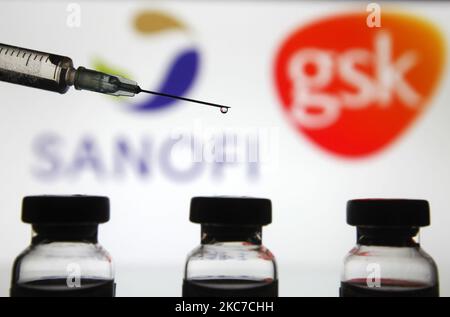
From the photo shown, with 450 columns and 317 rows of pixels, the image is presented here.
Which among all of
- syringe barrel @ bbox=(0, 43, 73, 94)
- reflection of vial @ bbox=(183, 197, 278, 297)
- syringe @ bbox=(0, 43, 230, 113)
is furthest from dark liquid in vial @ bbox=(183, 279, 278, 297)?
syringe barrel @ bbox=(0, 43, 73, 94)

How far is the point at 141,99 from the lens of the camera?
954mm

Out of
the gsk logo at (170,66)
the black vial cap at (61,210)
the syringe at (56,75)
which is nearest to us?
the black vial cap at (61,210)

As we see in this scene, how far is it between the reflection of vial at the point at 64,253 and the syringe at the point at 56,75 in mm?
245

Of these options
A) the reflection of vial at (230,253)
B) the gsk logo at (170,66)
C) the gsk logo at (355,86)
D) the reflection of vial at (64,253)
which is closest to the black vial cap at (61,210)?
the reflection of vial at (64,253)

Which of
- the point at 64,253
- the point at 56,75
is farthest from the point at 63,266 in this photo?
the point at 56,75

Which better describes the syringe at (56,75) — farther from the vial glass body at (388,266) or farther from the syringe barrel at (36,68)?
the vial glass body at (388,266)

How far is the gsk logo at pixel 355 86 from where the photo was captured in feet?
3.19

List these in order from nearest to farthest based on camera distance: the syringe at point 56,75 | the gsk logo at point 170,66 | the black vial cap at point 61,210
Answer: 1. the black vial cap at point 61,210
2. the syringe at point 56,75
3. the gsk logo at point 170,66

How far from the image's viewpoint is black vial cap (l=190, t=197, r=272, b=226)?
20.8 inches

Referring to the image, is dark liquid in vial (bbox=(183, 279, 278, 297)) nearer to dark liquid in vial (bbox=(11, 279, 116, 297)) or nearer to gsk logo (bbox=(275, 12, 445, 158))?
dark liquid in vial (bbox=(11, 279, 116, 297))

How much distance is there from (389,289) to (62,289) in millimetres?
412

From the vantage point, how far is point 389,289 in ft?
1.82

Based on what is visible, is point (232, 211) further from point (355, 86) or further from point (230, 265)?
point (355, 86)
